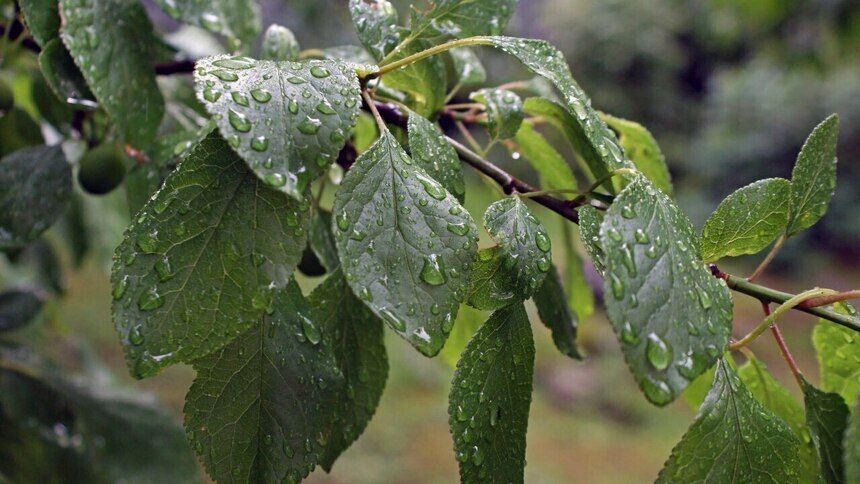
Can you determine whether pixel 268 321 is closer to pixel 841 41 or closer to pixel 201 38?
pixel 201 38

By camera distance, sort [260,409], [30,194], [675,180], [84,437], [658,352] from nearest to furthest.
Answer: [658,352] < [260,409] < [30,194] < [84,437] < [675,180]

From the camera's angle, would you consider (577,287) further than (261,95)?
Yes

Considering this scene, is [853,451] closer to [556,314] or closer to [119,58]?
[556,314]

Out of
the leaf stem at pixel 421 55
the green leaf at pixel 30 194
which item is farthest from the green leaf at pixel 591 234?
the green leaf at pixel 30 194

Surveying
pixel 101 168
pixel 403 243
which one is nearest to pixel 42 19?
pixel 101 168

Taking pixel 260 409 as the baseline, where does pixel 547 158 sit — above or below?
above

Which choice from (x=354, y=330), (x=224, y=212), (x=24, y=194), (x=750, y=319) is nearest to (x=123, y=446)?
(x=24, y=194)

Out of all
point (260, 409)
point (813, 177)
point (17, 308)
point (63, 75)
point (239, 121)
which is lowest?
point (17, 308)
